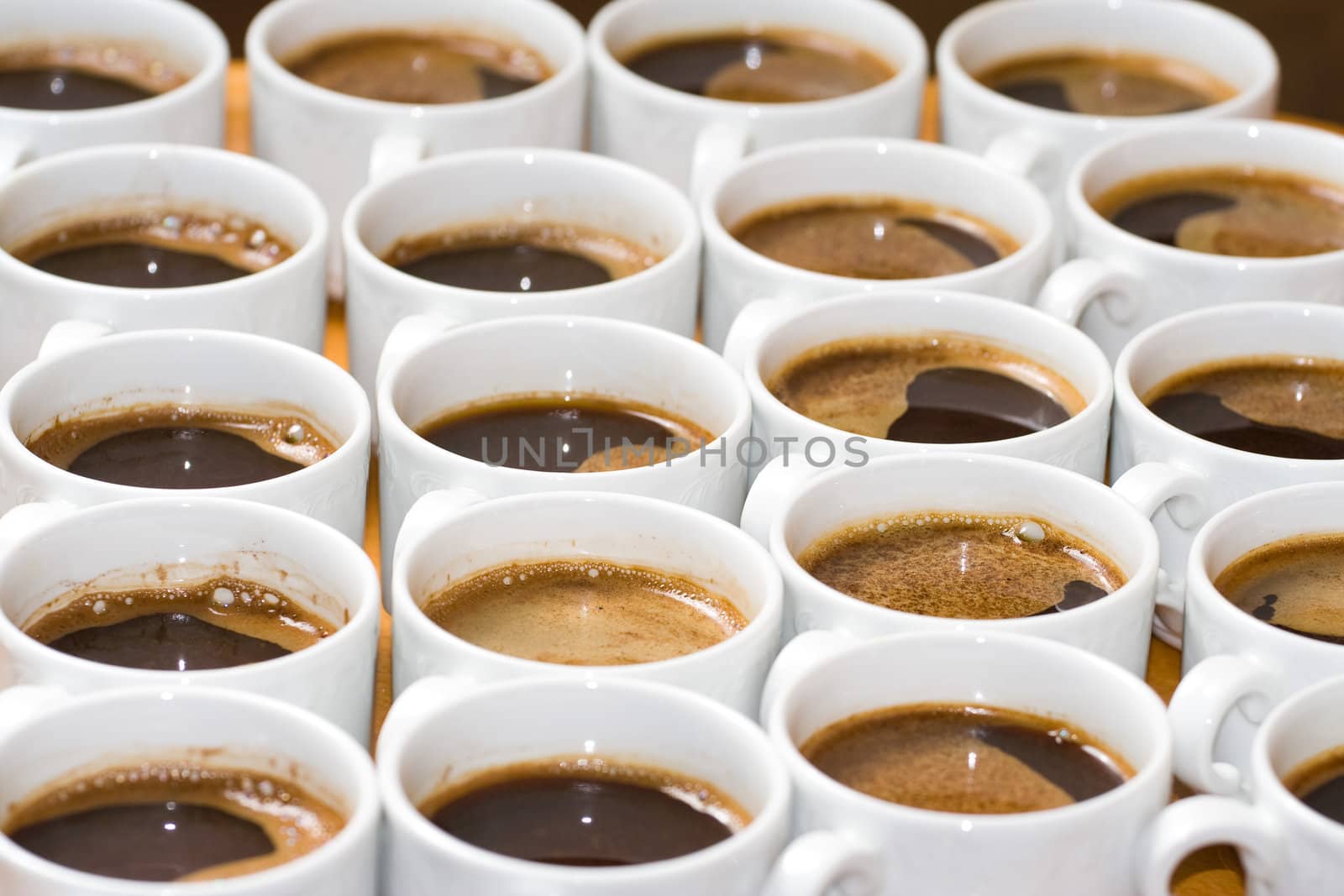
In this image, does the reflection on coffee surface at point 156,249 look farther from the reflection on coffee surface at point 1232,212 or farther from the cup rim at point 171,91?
the reflection on coffee surface at point 1232,212

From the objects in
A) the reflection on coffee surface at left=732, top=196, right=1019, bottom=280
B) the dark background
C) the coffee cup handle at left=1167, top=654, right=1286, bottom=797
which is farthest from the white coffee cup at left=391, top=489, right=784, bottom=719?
the dark background

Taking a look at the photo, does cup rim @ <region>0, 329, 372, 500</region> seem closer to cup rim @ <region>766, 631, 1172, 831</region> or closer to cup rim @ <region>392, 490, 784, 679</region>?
cup rim @ <region>392, 490, 784, 679</region>

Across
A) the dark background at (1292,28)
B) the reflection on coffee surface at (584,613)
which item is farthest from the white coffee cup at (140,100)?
the dark background at (1292,28)

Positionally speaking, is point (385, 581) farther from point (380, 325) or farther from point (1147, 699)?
point (1147, 699)

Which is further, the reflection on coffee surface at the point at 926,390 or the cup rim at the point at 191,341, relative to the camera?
the reflection on coffee surface at the point at 926,390

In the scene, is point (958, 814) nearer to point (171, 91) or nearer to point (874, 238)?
point (874, 238)

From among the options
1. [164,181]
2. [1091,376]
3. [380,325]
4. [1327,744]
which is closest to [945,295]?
[1091,376]
